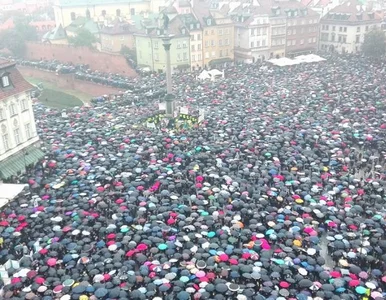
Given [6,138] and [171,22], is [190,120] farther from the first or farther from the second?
[171,22]

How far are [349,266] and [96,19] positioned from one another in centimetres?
9555

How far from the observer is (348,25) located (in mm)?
84188

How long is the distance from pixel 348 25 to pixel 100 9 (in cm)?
5569

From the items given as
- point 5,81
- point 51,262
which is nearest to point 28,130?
point 5,81

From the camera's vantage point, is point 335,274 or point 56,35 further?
point 56,35

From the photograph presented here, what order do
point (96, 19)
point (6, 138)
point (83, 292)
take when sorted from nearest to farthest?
point (83, 292)
point (6, 138)
point (96, 19)

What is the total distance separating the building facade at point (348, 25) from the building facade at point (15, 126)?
63.5m

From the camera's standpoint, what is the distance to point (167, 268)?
23.0 m

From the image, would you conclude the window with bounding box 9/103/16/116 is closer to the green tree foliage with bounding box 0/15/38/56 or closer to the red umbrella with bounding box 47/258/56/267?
the red umbrella with bounding box 47/258/56/267

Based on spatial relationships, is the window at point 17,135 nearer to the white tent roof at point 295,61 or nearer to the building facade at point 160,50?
the building facade at point 160,50

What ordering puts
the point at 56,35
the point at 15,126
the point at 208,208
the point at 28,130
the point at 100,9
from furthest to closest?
the point at 100,9 < the point at 56,35 < the point at 28,130 < the point at 15,126 < the point at 208,208

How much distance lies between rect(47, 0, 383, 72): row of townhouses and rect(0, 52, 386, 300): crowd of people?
1103 inches

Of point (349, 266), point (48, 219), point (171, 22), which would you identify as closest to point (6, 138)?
point (48, 219)

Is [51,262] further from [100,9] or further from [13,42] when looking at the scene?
[100,9]
